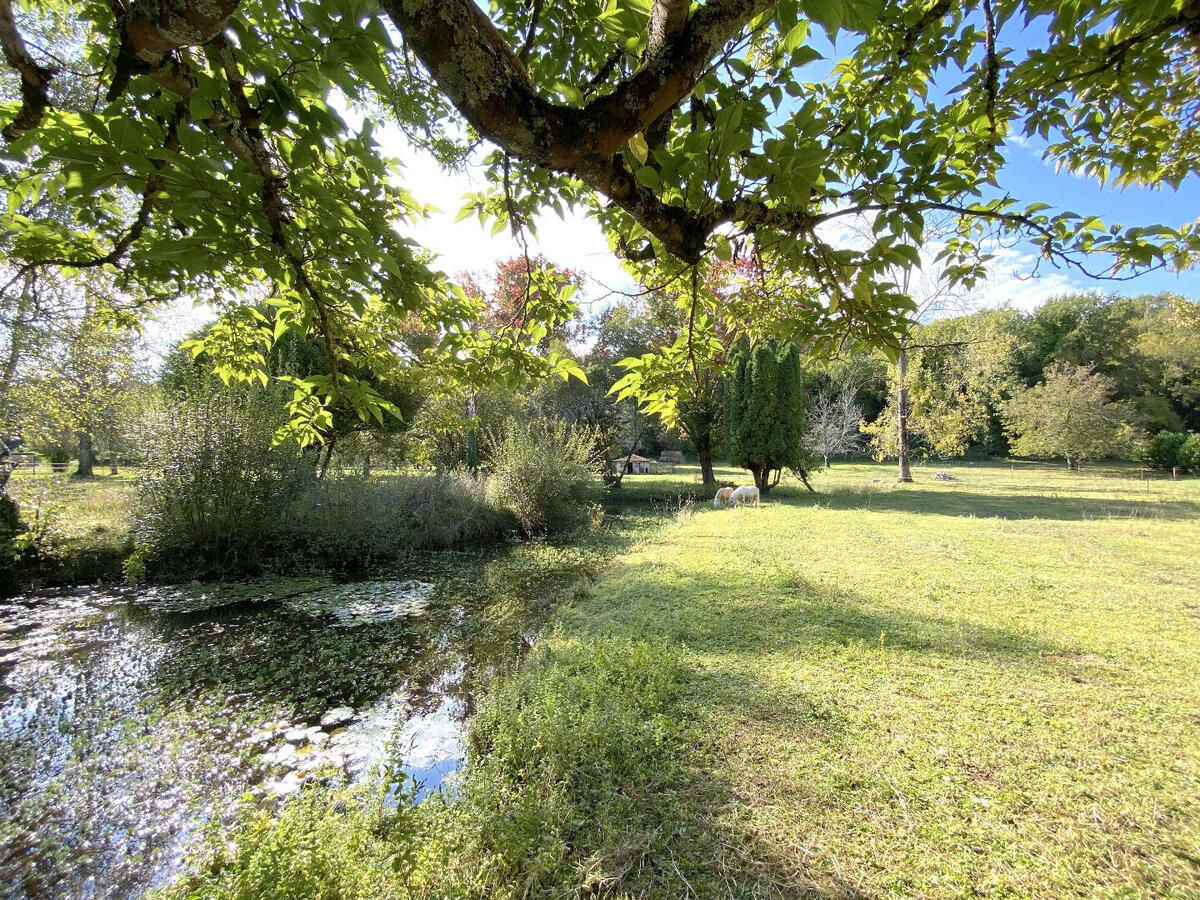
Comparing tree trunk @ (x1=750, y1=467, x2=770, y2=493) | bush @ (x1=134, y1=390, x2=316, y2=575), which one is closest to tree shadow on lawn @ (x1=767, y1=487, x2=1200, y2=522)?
tree trunk @ (x1=750, y1=467, x2=770, y2=493)

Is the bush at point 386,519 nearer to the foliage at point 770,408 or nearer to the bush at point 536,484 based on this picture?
the bush at point 536,484

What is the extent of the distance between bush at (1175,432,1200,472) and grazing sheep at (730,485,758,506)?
2643cm

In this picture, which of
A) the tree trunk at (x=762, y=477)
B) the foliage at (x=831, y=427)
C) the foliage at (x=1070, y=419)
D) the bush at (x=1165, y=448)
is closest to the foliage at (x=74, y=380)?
the tree trunk at (x=762, y=477)

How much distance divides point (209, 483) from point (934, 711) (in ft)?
A: 34.0

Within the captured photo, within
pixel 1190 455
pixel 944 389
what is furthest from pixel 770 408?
pixel 1190 455

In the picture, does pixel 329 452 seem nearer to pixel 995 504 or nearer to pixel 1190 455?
pixel 995 504

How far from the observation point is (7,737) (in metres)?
3.66

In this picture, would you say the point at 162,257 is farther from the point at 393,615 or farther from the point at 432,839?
the point at 393,615

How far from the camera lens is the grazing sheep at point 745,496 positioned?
46.0 feet

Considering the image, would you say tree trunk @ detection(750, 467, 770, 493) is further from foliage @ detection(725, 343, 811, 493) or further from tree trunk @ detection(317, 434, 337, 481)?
tree trunk @ detection(317, 434, 337, 481)

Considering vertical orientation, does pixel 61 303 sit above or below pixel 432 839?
above

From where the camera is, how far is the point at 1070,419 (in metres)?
22.4

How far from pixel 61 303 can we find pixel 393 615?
10875mm

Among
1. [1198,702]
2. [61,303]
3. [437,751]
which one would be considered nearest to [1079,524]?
[1198,702]
